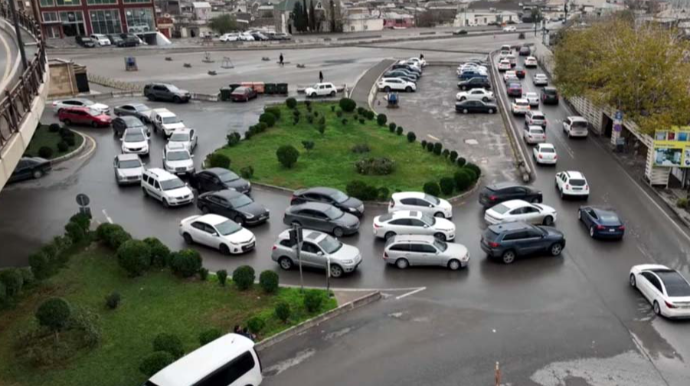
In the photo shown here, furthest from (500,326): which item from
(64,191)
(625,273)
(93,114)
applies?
(93,114)

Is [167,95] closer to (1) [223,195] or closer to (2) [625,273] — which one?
(1) [223,195]

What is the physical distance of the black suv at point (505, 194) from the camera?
27609mm

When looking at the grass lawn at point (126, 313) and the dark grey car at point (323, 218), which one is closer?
the grass lawn at point (126, 313)

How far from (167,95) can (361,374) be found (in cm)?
3950

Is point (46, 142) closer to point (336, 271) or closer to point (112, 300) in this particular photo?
point (112, 300)

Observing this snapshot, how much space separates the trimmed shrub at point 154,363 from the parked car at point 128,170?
16.7 metres

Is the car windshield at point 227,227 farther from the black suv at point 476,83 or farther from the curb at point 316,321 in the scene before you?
the black suv at point 476,83

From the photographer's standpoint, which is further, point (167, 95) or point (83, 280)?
point (167, 95)

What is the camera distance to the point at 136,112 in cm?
4419

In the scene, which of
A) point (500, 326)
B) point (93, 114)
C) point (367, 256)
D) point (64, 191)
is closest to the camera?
point (500, 326)

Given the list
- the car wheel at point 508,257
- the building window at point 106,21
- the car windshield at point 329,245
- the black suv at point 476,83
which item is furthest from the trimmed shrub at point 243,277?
the building window at point 106,21

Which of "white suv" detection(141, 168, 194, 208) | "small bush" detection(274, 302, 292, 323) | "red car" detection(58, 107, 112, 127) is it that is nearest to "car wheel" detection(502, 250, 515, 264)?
"small bush" detection(274, 302, 292, 323)

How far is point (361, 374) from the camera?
634 inches

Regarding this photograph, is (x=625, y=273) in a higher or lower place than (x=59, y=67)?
lower
